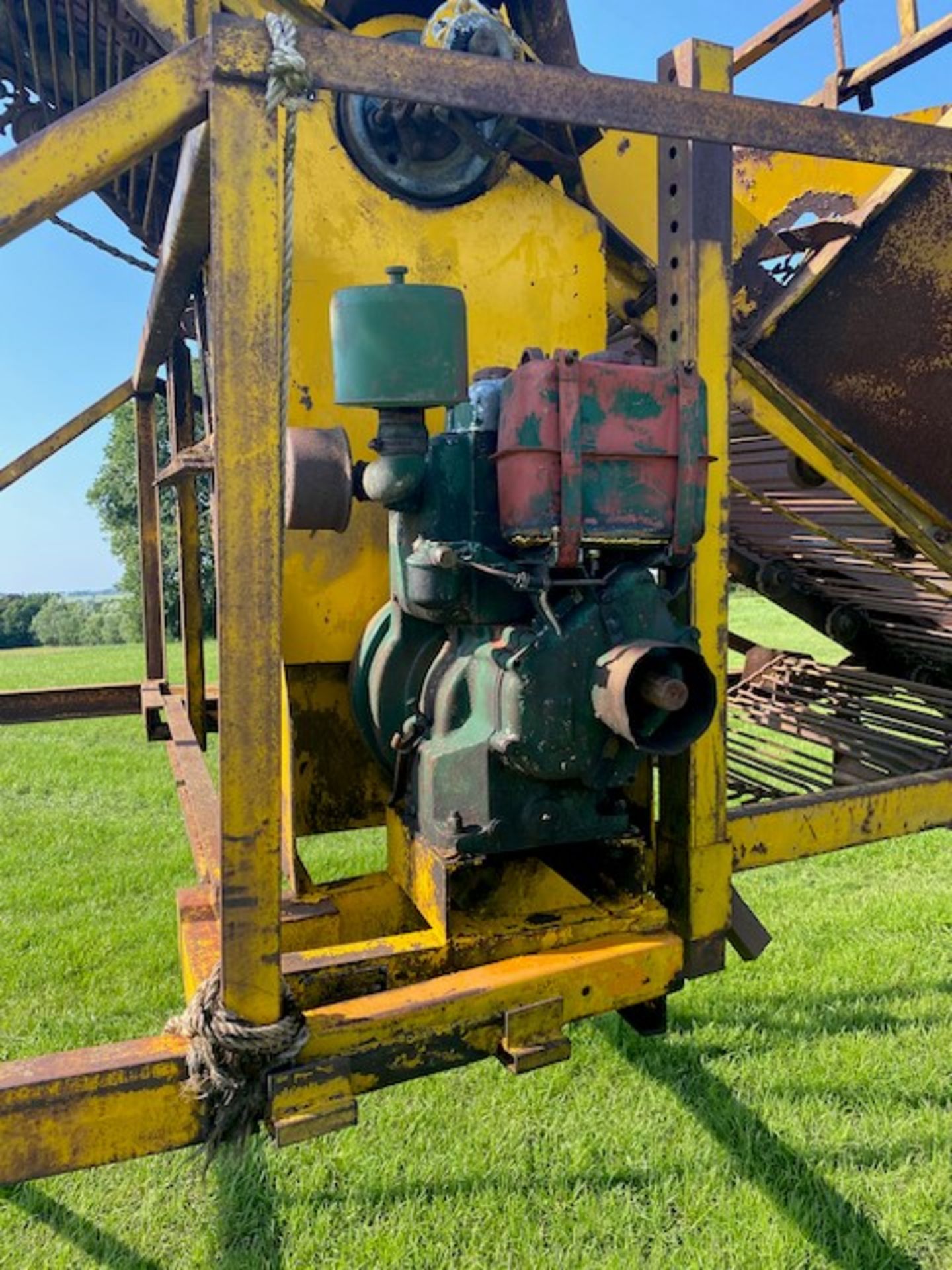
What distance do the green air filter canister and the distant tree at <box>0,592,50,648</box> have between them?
24.8 m

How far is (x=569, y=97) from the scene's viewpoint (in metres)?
1.29

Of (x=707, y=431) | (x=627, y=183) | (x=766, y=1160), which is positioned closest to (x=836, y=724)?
(x=766, y=1160)

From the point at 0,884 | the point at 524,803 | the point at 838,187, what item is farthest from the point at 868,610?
the point at 0,884

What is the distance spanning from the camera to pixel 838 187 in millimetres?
2957

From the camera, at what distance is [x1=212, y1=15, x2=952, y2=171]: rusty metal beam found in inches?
45.6

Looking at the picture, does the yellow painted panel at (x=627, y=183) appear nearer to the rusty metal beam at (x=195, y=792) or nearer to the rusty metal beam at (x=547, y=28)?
the rusty metal beam at (x=547, y=28)

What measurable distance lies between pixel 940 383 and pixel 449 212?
1180 millimetres

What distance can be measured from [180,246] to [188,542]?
4.78ft

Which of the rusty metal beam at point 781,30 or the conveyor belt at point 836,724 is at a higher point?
the rusty metal beam at point 781,30

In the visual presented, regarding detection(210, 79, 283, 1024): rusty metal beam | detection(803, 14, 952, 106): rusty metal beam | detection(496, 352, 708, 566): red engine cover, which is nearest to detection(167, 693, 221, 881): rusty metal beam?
detection(210, 79, 283, 1024): rusty metal beam

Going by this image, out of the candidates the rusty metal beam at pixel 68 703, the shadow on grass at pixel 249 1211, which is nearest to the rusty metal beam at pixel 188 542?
the rusty metal beam at pixel 68 703

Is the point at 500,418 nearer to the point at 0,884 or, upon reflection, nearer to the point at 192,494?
the point at 192,494

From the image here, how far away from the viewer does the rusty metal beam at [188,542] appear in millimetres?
2988

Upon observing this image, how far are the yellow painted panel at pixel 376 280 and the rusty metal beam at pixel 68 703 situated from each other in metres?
1.93
